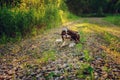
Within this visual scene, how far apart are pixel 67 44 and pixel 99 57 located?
2.54 meters

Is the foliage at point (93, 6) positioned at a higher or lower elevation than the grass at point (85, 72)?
lower

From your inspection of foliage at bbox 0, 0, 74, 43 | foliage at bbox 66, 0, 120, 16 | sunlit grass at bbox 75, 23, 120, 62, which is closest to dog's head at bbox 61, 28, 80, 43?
sunlit grass at bbox 75, 23, 120, 62

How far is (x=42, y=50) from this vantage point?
426 inches

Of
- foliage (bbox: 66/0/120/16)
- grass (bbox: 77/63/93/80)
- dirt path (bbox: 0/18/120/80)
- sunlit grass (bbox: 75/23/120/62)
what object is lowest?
foliage (bbox: 66/0/120/16)

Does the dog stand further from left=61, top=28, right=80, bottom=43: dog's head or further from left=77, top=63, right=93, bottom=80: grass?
left=77, top=63, right=93, bottom=80: grass

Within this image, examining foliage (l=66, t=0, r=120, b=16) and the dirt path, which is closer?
the dirt path

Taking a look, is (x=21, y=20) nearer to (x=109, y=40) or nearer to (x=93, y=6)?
(x=109, y=40)

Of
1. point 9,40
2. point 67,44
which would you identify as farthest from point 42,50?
point 9,40

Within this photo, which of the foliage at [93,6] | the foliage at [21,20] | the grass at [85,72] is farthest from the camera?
the foliage at [93,6]

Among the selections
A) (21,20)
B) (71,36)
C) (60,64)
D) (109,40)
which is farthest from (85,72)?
(21,20)

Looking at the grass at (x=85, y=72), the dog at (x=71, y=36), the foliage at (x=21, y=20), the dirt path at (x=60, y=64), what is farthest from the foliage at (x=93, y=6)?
the grass at (x=85, y=72)

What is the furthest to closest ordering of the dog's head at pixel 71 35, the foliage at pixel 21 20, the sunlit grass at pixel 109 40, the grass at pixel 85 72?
the foliage at pixel 21 20, the dog's head at pixel 71 35, the sunlit grass at pixel 109 40, the grass at pixel 85 72

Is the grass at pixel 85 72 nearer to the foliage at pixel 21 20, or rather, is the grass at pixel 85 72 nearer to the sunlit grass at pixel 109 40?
the sunlit grass at pixel 109 40

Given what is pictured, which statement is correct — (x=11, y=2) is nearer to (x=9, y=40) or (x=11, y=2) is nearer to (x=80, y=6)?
(x=9, y=40)
